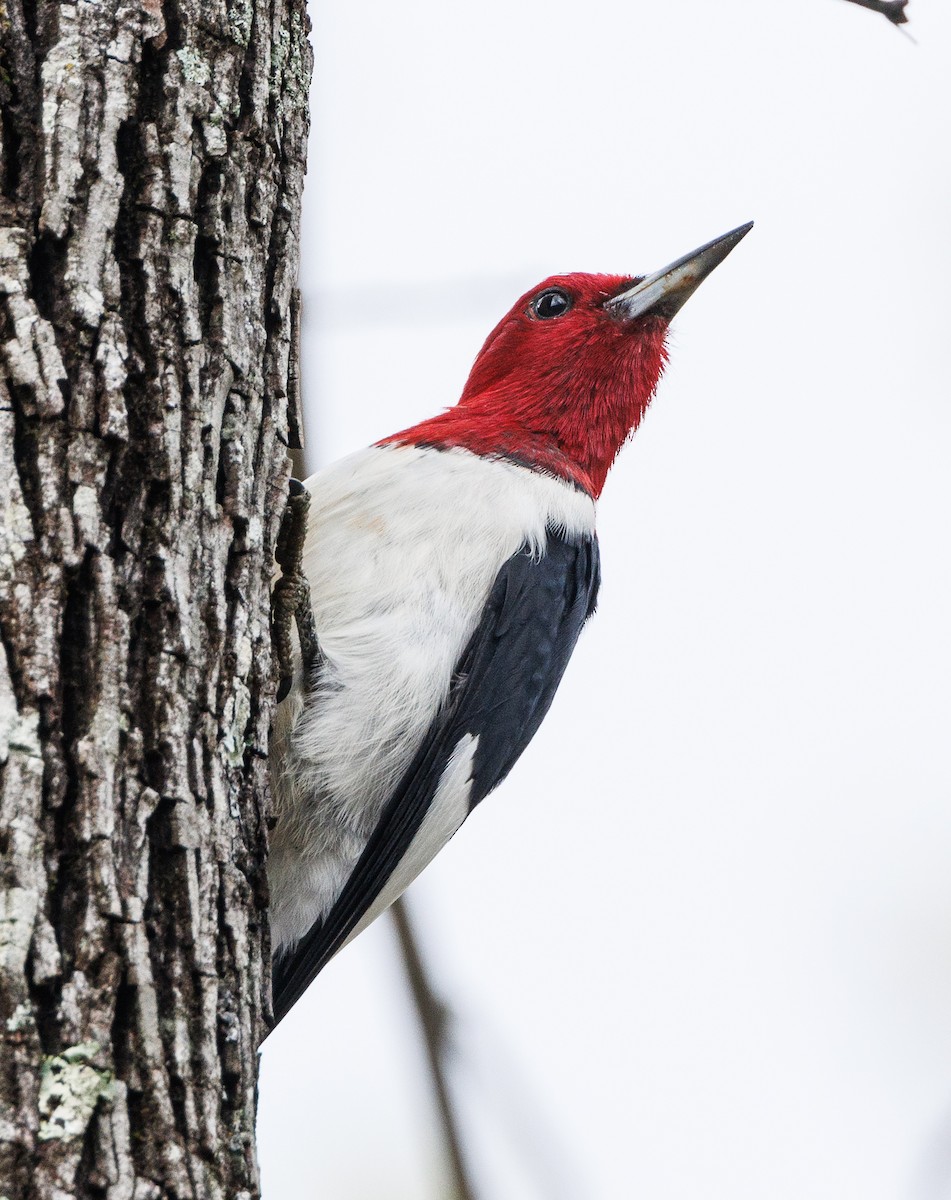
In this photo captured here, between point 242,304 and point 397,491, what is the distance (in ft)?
3.19

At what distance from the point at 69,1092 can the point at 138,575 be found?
2.11 feet

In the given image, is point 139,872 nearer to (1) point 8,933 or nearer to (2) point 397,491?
(1) point 8,933

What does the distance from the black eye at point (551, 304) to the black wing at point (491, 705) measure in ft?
3.25

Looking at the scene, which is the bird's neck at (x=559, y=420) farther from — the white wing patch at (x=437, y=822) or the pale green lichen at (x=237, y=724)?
the pale green lichen at (x=237, y=724)

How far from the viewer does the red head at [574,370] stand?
355 centimetres

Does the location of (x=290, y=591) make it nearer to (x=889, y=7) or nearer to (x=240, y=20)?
(x=240, y=20)

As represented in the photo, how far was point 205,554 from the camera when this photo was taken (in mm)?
1905

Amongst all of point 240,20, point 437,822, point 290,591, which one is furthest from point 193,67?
point 437,822

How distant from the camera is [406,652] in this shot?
2.82 metres

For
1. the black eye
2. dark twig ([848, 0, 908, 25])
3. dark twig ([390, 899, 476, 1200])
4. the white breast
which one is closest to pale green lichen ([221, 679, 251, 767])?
the white breast

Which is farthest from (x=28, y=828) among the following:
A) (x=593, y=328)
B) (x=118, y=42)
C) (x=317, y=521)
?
(x=593, y=328)

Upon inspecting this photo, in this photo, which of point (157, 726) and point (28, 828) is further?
point (157, 726)

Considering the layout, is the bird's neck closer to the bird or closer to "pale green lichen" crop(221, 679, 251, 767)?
the bird

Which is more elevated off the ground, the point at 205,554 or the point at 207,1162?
the point at 205,554
